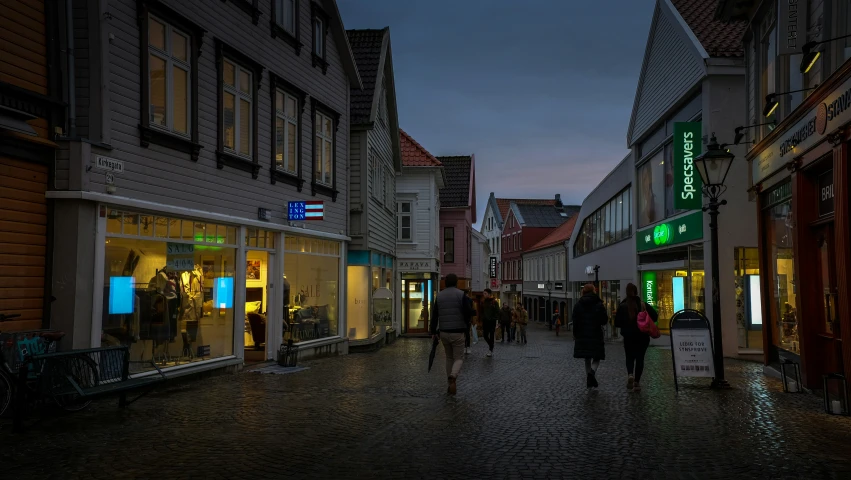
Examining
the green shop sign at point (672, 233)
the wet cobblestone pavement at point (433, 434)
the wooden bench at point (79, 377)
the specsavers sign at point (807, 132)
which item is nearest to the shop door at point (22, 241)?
the wooden bench at point (79, 377)

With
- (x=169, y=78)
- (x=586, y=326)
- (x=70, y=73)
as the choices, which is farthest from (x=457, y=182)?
(x=70, y=73)

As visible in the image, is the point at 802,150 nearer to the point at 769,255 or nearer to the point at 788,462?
the point at 769,255

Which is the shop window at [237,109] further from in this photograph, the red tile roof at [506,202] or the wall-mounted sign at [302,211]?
the red tile roof at [506,202]

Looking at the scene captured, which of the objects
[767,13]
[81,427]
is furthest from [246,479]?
[767,13]

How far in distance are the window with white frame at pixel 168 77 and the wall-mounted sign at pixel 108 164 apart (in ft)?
3.80

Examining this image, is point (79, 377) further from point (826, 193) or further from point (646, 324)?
point (826, 193)

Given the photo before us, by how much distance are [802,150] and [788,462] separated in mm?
6200

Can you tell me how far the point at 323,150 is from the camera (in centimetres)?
2080

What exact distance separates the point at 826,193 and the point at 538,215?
6906cm

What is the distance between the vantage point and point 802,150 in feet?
39.4

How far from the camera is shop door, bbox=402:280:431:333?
123 ft

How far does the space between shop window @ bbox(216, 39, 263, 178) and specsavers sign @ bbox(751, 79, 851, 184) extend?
9718 millimetres

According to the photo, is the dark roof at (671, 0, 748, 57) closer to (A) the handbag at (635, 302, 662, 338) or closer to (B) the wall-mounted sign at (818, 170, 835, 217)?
(B) the wall-mounted sign at (818, 170, 835, 217)

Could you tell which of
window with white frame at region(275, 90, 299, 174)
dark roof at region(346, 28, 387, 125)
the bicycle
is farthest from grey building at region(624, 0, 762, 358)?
the bicycle
